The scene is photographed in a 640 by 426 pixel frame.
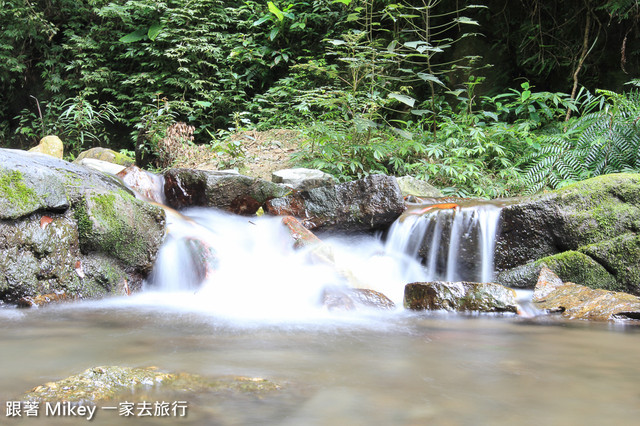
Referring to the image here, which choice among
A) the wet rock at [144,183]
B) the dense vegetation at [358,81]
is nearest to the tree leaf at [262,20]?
the dense vegetation at [358,81]

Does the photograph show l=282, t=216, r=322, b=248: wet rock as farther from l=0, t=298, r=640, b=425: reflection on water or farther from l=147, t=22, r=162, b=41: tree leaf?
l=147, t=22, r=162, b=41: tree leaf

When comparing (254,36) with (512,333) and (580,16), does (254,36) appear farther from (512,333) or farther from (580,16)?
(512,333)

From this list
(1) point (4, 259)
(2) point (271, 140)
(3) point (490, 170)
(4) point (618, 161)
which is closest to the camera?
(1) point (4, 259)

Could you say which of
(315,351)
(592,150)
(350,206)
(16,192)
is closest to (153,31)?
(350,206)

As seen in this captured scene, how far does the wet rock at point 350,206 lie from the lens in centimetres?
511

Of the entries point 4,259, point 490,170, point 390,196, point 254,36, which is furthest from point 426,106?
point 4,259

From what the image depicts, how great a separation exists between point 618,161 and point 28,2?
12.7 m

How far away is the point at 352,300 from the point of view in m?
3.72

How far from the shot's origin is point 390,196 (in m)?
5.11

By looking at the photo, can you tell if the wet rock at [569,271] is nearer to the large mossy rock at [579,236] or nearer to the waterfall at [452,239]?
the large mossy rock at [579,236]

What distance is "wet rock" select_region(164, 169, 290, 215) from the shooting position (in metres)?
5.59

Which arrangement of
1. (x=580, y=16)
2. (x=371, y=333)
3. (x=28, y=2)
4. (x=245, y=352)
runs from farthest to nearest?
(x=28, y=2) < (x=580, y=16) < (x=371, y=333) < (x=245, y=352)

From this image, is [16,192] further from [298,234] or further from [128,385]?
[128,385]

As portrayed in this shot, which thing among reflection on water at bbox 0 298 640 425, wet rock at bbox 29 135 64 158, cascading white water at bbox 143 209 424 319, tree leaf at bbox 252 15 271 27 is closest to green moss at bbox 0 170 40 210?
reflection on water at bbox 0 298 640 425
